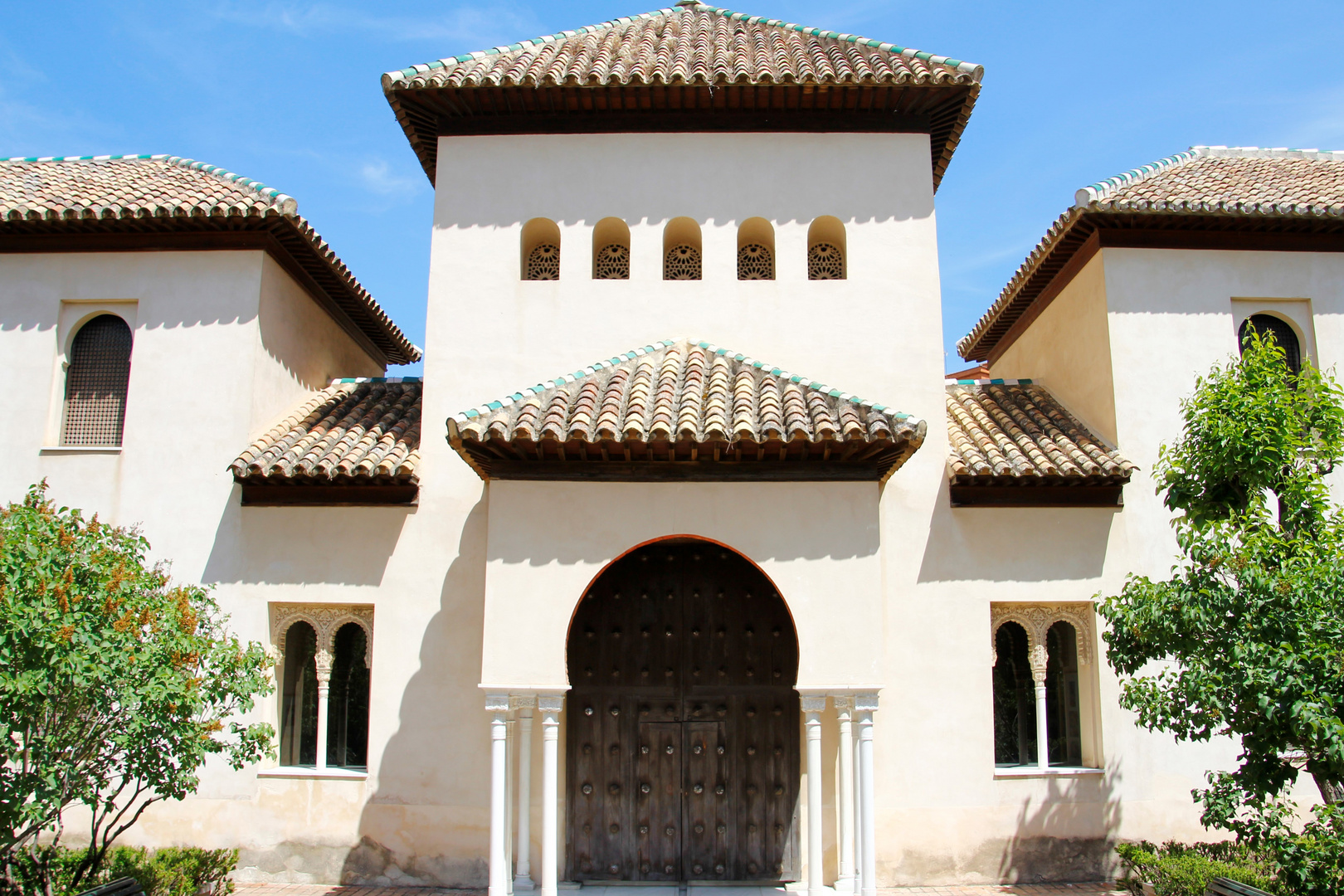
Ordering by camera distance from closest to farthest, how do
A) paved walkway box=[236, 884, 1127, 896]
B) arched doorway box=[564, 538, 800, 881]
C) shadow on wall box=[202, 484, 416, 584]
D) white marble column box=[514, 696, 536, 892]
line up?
white marble column box=[514, 696, 536, 892] < paved walkway box=[236, 884, 1127, 896] < arched doorway box=[564, 538, 800, 881] < shadow on wall box=[202, 484, 416, 584]

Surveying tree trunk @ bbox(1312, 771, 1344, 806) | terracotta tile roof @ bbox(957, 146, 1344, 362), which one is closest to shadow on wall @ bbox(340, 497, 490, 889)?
tree trunk @ bbox(1312, 771, 1344, 806)

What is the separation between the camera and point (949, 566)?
369 inches

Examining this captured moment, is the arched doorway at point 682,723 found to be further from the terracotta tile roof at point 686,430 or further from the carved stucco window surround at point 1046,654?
the carved stucco window surround at point 1046,654

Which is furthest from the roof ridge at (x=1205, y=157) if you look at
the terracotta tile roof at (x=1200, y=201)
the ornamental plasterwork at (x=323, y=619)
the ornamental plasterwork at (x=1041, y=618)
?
the ornamental plasterwork at (x=323, y=619)

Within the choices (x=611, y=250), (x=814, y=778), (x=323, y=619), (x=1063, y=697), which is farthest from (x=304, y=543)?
(x=1063, y=697)

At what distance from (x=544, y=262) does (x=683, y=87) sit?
238 centimetres

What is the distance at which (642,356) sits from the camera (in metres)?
9.21

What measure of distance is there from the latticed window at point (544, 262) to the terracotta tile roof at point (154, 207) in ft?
8.32

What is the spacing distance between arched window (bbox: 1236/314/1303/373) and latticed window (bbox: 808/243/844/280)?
4.47 meters

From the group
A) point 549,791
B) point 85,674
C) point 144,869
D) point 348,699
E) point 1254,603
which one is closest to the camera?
point 85,674

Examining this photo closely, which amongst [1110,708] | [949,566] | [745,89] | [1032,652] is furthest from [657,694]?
[745,89]

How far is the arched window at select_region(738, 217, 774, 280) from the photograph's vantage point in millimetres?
10133

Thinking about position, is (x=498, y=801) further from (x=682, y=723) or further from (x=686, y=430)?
→ (x=686, y=430)

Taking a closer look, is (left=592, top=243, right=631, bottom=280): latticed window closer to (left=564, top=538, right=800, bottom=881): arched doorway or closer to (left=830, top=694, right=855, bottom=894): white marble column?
(left=564, top=538, right=800, bottom=881): arched doorway
